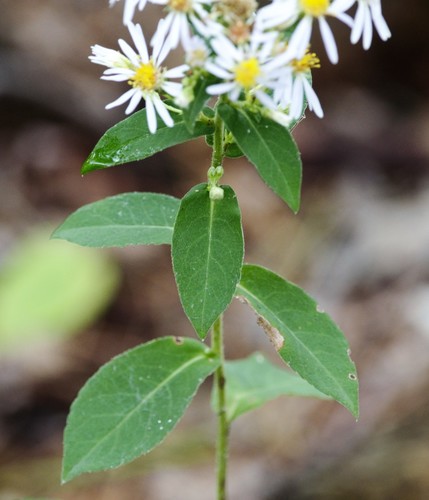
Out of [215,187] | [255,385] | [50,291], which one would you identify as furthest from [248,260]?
[215,187]

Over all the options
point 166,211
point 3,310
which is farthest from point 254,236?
point 166,211

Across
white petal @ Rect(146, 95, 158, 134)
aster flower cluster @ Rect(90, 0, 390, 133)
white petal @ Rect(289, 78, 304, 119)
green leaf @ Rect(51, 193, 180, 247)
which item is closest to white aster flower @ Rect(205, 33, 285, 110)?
aster flower cluster @ Rect(90, 0, 390, 133)

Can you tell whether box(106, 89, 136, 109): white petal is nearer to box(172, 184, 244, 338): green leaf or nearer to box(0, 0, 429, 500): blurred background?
box(172, 184, 244, 338): green leaf

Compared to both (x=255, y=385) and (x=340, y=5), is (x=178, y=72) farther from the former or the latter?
(x=255, y=385)

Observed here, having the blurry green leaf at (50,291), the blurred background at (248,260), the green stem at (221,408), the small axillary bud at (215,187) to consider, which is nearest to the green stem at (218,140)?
the small axillary bud at (215,187)

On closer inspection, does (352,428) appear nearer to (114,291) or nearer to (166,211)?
(114,291)
